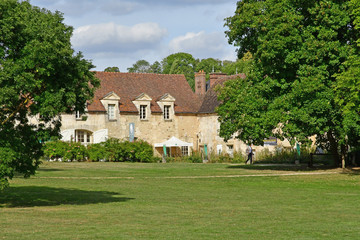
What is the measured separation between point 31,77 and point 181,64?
87.3 metres

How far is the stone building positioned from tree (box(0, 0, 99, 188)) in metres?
37.1

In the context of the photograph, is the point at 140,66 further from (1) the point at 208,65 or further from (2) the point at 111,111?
(2) the point at 111,111

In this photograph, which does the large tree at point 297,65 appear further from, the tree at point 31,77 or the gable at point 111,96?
the gable at point 111,96

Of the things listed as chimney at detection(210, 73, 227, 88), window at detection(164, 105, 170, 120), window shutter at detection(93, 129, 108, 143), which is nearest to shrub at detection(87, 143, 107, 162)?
window shutter at detection(93, 129, 108, 143)

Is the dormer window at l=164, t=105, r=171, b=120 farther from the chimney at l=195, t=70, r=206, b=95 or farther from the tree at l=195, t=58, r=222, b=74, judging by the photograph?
the tree at l=195, t=58, r=222, b=74

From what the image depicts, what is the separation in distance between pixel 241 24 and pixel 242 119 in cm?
559

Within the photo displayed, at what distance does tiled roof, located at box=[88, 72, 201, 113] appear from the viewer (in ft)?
197

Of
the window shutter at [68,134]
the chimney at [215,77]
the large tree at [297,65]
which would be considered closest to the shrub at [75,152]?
the window shutter at [68,134]

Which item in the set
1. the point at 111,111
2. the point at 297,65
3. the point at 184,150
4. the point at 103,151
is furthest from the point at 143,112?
the point at 297,65

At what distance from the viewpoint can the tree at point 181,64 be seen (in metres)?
101

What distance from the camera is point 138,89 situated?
205 ft

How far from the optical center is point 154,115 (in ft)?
202

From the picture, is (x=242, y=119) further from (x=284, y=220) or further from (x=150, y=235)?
(x=150, y=235)

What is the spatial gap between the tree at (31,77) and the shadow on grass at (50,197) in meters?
1.89
